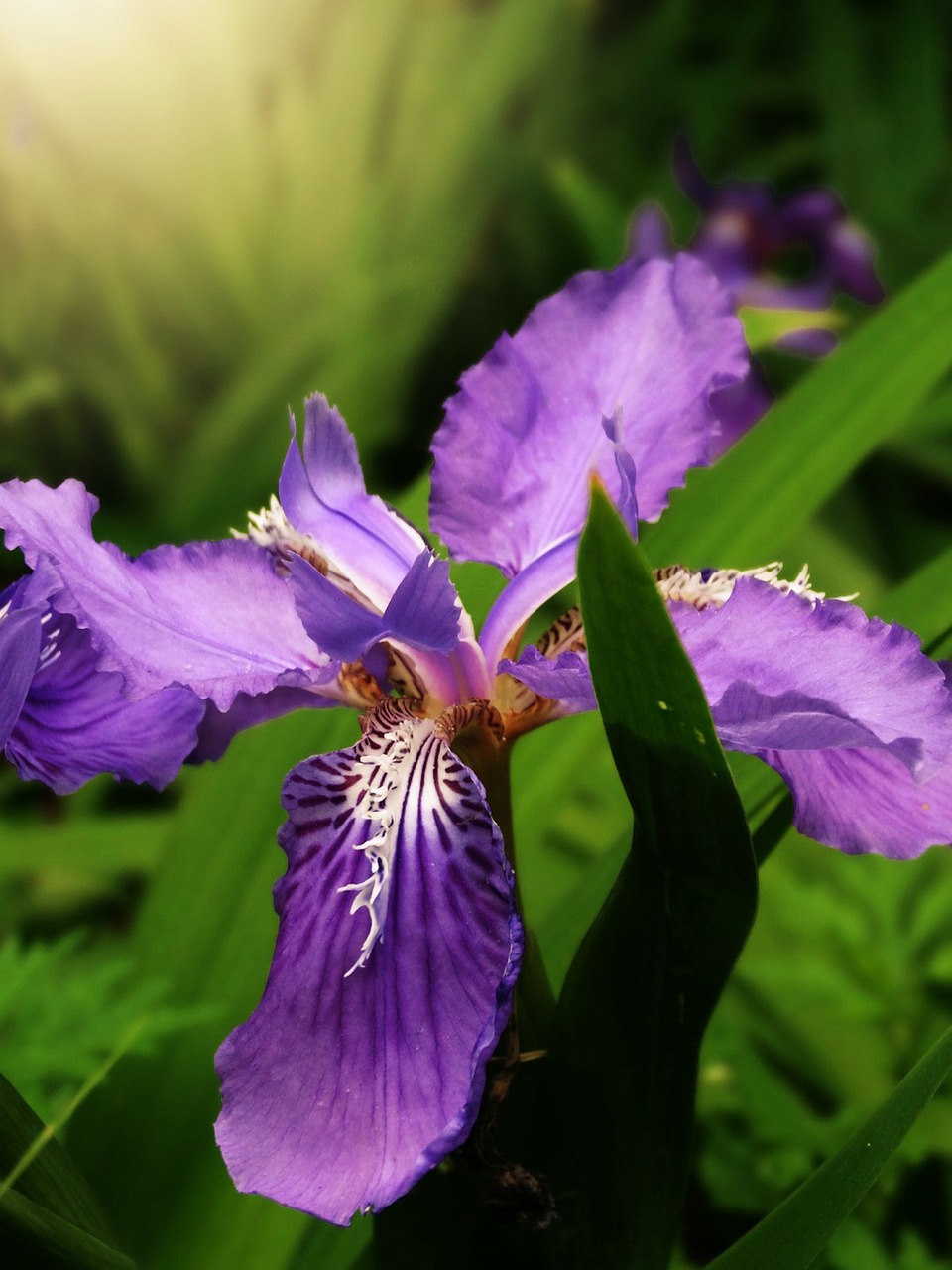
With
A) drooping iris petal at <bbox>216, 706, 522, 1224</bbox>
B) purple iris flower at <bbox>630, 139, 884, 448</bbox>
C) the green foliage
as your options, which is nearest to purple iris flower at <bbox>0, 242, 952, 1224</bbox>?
drooping iris petal at <bbox>216, 706, 522, 1224</bbox>

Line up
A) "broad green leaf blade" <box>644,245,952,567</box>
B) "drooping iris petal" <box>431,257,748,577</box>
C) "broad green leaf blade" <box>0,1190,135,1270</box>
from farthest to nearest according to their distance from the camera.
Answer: "broad green leaf blade" <box>644,245,952,567</box> → "drooping iris petal" <box>431,257,748,577</box> → "broad green leaf blade" <box>0,1190,135,1270</box>

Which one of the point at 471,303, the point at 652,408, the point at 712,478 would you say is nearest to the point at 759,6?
the point at 471,303

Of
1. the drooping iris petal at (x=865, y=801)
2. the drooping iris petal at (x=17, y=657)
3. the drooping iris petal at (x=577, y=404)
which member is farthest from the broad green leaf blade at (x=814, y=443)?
the drooping iris petal at (x=17, y=657)

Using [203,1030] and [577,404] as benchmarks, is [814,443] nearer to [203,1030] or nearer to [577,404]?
[577,404]

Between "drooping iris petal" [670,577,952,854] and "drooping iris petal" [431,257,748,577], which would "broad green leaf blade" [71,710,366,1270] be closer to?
"drooping iris petal" [431,257,748,577]

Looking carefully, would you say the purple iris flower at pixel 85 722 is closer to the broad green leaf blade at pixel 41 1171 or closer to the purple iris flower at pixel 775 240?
the broad green leaf blade at pixel 41 1171
